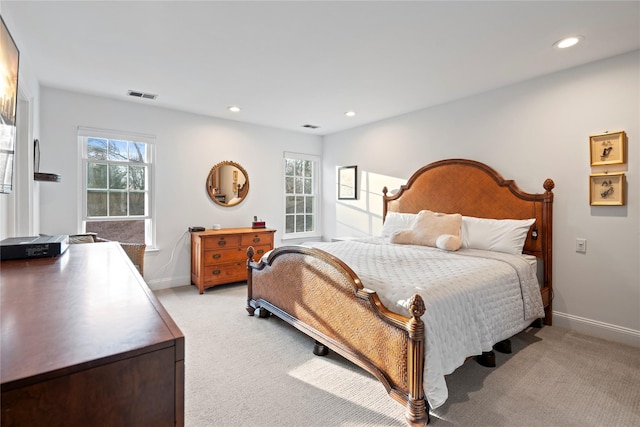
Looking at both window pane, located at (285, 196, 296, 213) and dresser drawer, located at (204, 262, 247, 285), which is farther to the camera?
window pane, located at (285, 196, 296, 213)

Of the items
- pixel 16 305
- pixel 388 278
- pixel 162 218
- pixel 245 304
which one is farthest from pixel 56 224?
A: pixel 388 278

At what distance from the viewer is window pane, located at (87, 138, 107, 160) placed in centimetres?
379

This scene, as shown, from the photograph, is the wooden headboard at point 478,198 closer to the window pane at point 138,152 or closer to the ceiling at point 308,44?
the ceiling at point 308,44

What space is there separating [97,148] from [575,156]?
5.15 m

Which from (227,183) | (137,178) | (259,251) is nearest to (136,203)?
(137,178)

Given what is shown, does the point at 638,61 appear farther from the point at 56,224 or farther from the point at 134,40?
the point at 56,224

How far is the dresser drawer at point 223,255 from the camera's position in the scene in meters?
4.08

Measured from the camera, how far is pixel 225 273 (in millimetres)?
4230

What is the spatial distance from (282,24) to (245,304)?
2832mm

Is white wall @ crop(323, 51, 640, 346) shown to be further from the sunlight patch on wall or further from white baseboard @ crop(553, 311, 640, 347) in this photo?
the sunlight patch on wall

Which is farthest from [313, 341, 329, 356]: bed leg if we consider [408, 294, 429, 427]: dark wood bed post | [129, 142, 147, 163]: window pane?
[129, 142, 147, 163]: window pane

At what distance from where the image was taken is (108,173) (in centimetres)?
391

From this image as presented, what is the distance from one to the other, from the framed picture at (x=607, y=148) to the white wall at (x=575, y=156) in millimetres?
50

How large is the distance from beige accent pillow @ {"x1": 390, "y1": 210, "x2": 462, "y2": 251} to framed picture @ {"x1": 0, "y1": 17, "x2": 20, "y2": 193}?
324 centimetres
